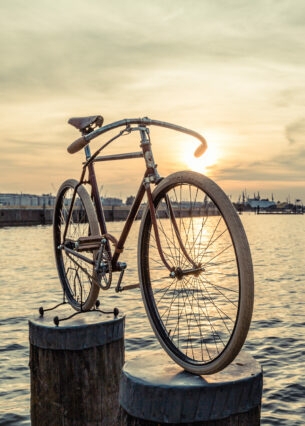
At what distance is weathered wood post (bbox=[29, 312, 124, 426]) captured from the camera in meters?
4.73

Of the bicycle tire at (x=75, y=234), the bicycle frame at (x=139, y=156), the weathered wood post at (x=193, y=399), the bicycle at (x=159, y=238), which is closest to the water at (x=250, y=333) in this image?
the bicycle tire at (x=75, y=234)

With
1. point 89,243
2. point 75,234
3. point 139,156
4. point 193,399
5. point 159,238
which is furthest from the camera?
point 75,234

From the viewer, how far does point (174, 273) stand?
4164mm

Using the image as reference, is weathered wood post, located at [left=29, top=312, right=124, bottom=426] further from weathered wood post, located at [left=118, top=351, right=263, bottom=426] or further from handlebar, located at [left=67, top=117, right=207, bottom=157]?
handlebar, located at [left=67, top=117, right=207, bottom=157]

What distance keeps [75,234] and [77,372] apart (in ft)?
7.37

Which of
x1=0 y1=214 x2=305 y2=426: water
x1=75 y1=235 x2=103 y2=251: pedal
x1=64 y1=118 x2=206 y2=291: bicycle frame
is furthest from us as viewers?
x1=0 y1=214 x2=305 y2=426: water

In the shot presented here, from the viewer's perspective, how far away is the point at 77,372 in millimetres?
4715

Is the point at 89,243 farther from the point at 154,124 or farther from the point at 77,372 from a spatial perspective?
the point at 154,124

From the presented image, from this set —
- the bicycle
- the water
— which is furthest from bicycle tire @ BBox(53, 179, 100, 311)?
the water

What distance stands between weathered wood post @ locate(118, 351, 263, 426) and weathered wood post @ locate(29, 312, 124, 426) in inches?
47.6

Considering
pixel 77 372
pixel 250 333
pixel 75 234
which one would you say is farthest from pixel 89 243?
pixel 250 333

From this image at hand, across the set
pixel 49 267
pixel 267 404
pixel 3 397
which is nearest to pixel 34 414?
pixel 3 397

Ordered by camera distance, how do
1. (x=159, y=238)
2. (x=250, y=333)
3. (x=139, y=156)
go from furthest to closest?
(x=250, y=333) → (x=139, y=156) → (x=159, y=238)

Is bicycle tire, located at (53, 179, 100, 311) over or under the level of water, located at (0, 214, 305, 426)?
over
